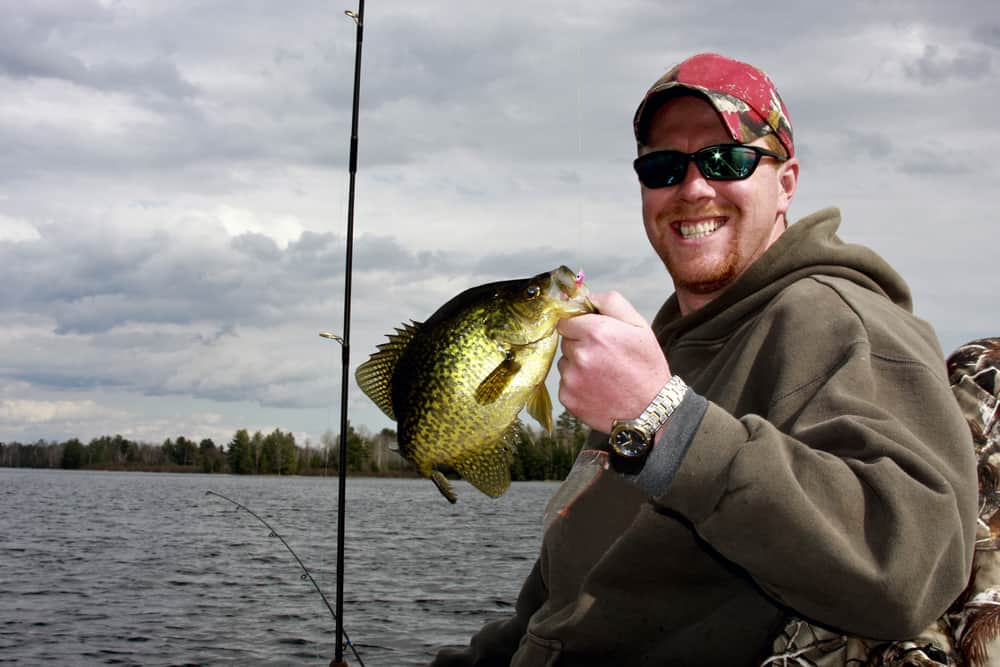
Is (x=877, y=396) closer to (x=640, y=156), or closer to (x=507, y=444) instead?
(x=507, y=444)

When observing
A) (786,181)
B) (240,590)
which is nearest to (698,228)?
(786,181)

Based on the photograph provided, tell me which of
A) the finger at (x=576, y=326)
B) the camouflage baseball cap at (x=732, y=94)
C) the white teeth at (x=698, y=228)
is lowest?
the finger at (x=576, y=326)

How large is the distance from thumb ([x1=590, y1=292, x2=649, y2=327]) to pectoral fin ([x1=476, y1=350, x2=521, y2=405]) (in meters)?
0.36

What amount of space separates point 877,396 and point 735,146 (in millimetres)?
1287

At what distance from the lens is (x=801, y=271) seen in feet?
9.14

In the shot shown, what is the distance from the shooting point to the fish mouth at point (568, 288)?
2.44m

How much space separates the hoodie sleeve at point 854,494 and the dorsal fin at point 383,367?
1.15 meters

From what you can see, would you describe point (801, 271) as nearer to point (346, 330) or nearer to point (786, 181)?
point (786, 181)

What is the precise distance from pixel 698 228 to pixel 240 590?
19.7 metres

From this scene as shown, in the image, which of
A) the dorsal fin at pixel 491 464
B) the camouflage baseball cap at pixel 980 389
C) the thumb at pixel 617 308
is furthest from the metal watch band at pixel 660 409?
the camouflage baseball cap at pixel 980 389

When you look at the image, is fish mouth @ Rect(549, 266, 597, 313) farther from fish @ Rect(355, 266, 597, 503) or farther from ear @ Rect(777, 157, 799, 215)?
ear @ Rect(777, 157, 799, 215)

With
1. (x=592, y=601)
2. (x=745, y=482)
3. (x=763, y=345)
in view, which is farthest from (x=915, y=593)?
(x=592, y=601)

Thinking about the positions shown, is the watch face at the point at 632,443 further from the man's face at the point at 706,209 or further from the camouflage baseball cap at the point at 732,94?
the camouflage baseball cap at the point at 732,94

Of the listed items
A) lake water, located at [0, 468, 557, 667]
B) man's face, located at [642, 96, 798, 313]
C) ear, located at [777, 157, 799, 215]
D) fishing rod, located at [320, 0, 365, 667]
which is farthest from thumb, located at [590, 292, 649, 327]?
lake water, located at [0, 468, 557, 667]
